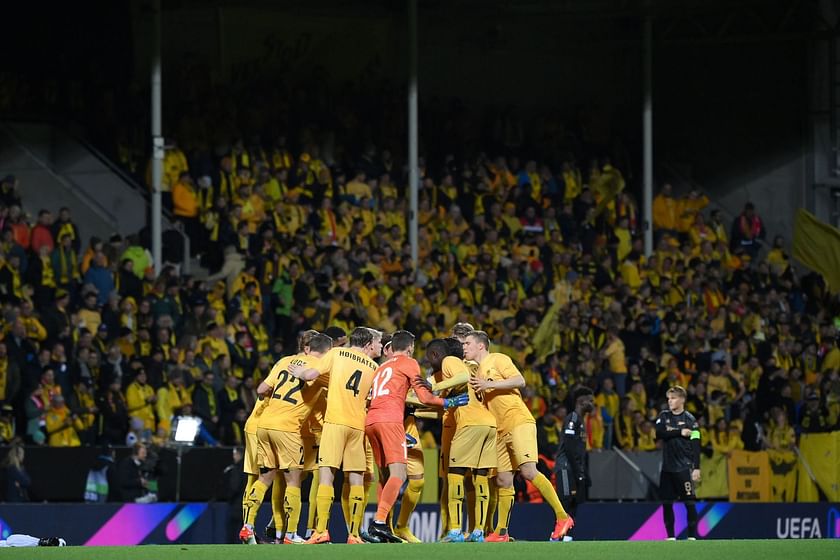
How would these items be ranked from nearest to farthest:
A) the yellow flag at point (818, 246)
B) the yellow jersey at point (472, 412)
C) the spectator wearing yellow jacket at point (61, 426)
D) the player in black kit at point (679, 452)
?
the yellow jersey at point (472, 412)
the player in black kit at point (679, 452)
the spectator wearing yellow jacket at point (61, 426)
the yellow flag at point (818, 246)

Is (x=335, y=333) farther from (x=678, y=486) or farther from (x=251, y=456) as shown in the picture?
(x=678, y=486)

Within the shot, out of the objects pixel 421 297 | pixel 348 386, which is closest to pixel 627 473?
pixel 421 297

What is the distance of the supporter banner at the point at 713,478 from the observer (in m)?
24.5

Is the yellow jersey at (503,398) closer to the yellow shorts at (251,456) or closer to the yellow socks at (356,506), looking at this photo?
the yellow socks at (356,506)

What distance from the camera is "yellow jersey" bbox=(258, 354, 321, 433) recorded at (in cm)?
1667

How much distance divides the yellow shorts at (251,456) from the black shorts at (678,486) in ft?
18.1

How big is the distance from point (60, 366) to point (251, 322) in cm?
383

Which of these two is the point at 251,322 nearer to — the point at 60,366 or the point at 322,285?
the point at 322,285

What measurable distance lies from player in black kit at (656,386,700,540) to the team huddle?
3.45 metres

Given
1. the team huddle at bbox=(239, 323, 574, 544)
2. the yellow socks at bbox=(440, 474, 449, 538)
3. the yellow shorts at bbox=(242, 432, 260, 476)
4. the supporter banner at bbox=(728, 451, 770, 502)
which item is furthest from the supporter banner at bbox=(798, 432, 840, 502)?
the yellow shorts at bbox=(242, 432, 260, 476)

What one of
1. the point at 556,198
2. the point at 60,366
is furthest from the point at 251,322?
the point at 556,198

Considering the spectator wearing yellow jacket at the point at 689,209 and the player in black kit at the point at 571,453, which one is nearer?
the player in black kit at the point at 571,453

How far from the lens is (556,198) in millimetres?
32031

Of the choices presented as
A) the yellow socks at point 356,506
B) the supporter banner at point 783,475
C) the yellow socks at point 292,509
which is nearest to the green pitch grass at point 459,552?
the yellow socks at point 356,506
